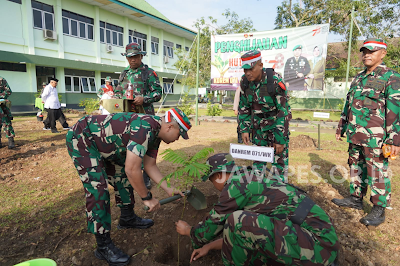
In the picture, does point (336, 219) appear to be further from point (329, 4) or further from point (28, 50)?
point (329, 4)

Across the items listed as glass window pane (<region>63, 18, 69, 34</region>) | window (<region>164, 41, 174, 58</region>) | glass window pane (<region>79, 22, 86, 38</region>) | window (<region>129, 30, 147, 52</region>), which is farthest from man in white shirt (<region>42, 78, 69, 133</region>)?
window (<region>164, 41, 174, 58</region>)

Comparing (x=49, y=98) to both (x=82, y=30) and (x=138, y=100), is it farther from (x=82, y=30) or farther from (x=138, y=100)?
(x=82, y=30)

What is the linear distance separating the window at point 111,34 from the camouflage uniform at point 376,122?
19581mm

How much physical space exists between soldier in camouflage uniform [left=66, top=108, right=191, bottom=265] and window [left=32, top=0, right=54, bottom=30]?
16.3 meters

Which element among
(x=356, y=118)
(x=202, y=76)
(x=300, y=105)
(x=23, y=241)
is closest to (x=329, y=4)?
(x=300, y=105)

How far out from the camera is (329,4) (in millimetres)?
16719

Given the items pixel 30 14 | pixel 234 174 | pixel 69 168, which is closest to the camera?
pixel 234 174

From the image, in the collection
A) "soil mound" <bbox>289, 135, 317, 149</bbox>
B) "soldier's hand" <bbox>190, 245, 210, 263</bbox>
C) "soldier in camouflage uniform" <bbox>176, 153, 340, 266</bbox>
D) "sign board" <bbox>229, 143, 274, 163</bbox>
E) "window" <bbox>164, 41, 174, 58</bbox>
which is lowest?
"soldier's hand" <bbox>190, 245, 210, 263</bbox>

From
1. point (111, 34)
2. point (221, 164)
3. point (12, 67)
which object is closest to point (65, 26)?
point (111, 34)

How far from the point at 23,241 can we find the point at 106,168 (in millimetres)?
1145

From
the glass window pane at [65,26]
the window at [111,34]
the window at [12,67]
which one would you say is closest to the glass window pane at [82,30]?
the glass window pane at [65,26]

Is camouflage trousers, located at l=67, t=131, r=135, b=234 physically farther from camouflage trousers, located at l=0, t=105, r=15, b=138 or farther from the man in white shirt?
the man in white shirt

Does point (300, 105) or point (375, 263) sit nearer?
point (375, 263)

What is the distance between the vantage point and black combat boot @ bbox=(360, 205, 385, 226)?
2.83m
